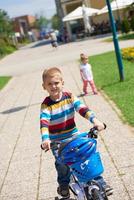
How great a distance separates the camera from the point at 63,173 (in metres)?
4.38

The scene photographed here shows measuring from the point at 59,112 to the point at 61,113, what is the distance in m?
0.02

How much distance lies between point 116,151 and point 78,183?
234 centimetres

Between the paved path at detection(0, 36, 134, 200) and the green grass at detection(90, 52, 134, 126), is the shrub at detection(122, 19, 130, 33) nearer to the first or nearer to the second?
the green grass at detection(90, 52, 134, 126)

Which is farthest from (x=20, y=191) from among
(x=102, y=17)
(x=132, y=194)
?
(x=102, y=17)

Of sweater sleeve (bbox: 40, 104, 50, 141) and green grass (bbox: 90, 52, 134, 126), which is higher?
sweater sleeve (bbox: 40, 104, 50, 141)

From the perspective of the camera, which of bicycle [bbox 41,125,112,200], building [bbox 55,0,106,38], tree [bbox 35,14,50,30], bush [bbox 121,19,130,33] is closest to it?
bicycle [bbox 41,125,112,200]

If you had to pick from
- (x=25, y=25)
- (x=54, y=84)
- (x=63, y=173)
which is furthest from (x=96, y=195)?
(x=25, y=25)

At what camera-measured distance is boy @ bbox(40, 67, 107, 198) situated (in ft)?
14.2

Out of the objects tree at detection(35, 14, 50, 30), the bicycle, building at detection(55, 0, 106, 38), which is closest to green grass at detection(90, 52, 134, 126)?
the bicycle

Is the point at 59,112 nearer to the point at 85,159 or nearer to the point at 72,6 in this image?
the point at 85,159

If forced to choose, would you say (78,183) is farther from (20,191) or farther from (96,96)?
(96,96)

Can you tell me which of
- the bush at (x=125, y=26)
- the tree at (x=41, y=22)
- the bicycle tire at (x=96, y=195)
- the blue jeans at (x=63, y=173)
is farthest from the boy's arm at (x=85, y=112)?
the tree at (x=41, y=22)

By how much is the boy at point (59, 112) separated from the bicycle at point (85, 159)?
11.1 inches

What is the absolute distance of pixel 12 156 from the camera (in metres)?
7.50
